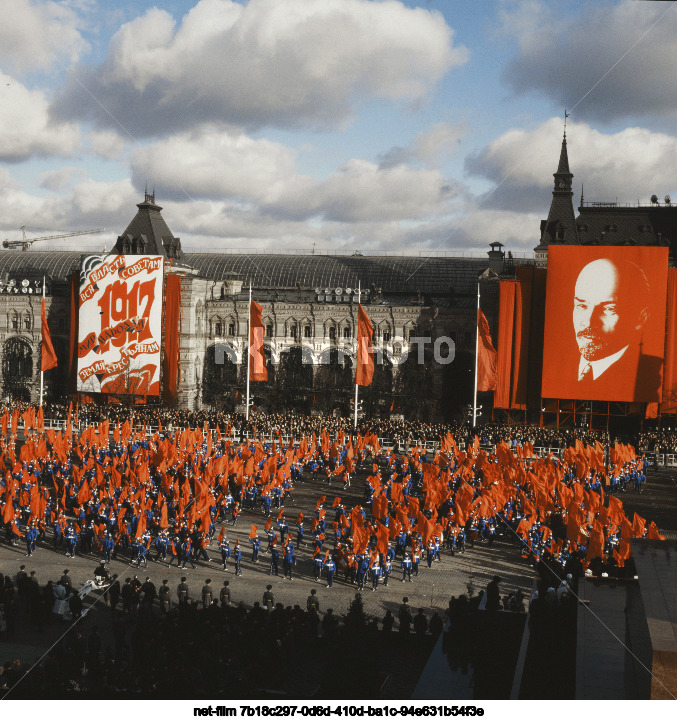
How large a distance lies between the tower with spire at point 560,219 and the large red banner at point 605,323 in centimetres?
1284

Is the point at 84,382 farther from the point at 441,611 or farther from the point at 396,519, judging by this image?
the point at 441,611

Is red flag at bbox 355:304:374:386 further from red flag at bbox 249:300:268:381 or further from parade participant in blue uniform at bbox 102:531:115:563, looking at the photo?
parade participant in blue uniform at bbox 102:531:115:563

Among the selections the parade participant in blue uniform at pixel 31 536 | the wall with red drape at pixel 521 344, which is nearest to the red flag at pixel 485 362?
the wall with red drape at pixel 521 344

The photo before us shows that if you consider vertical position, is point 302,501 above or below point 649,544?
below

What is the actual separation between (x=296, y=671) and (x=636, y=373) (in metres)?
55.4

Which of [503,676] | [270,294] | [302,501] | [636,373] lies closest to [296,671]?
[503,676]

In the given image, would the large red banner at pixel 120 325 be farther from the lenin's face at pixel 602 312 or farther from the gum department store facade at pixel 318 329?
the lenin's face at pixel 602 312

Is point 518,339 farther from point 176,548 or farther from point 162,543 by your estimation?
point 162,543

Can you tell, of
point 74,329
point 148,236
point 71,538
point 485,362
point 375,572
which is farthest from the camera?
point 148,236

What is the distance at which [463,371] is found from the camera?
278 feet

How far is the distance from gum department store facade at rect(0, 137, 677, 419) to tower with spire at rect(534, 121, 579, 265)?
10 centimetres

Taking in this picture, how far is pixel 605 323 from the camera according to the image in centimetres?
7175

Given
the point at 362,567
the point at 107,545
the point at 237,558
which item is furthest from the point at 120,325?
the point at 362,567

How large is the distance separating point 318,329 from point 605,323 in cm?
3058
